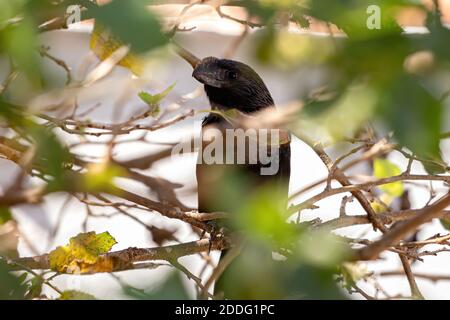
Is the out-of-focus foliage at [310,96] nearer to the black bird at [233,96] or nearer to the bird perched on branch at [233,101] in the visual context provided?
the bird perched on branch at [233,101]

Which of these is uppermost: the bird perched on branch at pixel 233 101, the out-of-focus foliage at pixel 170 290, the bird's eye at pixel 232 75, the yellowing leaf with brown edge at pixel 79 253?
the bird's eye at pixel 232 75

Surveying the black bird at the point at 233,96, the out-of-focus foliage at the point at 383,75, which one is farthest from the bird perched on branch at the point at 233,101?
the out-of-focus foliage at the point at 383,75

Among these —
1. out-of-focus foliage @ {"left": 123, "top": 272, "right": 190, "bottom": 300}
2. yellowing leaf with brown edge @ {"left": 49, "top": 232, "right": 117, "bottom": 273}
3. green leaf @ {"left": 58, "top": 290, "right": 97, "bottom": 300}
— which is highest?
yellowing leaf with brown edge @ {"left": 49, "top": 232, "right": 117, "bottom": 273}

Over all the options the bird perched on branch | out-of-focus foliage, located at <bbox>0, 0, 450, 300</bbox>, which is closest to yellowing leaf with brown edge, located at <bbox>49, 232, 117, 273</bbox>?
the bird perched on branch

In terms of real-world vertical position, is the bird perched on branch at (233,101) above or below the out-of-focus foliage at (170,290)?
above

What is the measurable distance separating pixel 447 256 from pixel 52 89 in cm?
370

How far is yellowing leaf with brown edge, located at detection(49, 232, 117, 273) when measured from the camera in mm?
1916

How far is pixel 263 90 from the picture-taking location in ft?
12.6

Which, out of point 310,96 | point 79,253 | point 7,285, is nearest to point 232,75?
point 79,253

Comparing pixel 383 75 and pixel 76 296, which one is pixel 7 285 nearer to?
pixel 76 296

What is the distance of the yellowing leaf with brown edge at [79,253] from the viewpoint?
192 centimetres

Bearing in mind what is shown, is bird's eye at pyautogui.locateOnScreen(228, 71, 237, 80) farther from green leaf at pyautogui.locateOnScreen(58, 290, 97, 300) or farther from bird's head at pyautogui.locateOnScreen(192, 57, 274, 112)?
green leaf at pyautogui.locateOnScreen(58, 290, 97, 300)

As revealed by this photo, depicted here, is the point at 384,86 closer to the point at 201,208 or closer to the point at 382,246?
the point at 382,246

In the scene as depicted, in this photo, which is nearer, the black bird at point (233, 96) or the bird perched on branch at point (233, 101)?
the bird perched on branch at point (233, 101)
